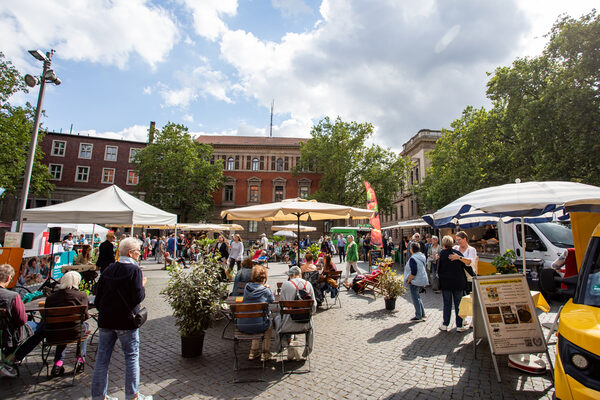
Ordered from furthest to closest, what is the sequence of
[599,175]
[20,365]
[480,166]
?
1. [480,166]
2. [599,175]
3. [20,365]

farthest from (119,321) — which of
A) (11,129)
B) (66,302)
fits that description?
(11,129)

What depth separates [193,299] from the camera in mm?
4543

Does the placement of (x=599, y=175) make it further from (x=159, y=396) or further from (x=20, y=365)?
(x=20, y=365)

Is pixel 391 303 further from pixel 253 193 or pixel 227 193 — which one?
pixel 227 193

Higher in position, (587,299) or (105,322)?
(587,299)

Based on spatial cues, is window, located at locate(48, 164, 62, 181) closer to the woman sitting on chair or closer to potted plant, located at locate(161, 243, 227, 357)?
the woman sitting on chair

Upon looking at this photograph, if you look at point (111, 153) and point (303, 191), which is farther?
point (303, 191)

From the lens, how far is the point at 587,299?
255 cm

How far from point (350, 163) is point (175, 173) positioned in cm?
2169

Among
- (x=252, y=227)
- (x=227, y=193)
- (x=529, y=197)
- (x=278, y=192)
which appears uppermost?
(x=278, y=192)

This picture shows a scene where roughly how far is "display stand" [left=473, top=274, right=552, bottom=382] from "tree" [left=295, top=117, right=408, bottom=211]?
32.7 metres

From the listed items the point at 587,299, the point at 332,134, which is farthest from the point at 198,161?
the point at 587,299

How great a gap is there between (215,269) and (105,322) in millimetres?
1891

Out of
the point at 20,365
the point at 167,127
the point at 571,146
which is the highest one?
the point at 167,127
